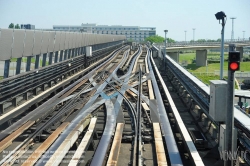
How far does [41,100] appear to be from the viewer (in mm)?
12719

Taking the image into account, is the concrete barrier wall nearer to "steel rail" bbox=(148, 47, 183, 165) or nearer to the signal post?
"steel rail" bbox=(148, 47, 183, 165)

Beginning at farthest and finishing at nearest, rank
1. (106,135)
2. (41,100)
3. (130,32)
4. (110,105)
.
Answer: (130,32), (41,100), (110,105), (106,135)

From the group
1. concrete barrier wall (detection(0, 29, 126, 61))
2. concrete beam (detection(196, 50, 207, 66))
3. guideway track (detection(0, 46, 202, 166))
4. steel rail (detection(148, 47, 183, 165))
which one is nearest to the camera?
steel rail (detection(148, 47, 183, 165))

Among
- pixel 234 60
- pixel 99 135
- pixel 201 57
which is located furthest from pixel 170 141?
pixel 201 57

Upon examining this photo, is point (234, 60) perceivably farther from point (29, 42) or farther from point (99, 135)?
point (29, 42)

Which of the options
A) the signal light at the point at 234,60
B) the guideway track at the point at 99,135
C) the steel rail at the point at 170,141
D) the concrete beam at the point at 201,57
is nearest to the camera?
the signal light at the point at 234,60

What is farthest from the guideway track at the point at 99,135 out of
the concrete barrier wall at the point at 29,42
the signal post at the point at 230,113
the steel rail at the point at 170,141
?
the concrete barrier wall at the point at 29,42

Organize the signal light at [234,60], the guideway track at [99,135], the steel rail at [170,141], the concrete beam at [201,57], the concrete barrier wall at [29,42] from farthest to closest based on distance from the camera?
the concrete beam at [201,57] → the concrete barrier wall at [29,42] → the guideway track at [99,135] → the steel rail at [170,141] → the signal light at [234,60]

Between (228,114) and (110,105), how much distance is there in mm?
5708

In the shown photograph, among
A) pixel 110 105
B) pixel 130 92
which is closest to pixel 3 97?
pixel 110 105

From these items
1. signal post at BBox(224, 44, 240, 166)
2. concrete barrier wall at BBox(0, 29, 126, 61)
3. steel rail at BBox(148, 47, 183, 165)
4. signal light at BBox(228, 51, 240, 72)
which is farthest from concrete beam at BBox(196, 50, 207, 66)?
signal light at BBox(228, 51, 240, 72)

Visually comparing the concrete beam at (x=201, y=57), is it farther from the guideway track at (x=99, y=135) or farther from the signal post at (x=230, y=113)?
the signal post at (x=230, y=113)

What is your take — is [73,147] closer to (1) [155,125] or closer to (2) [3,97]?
(1) [155,125]

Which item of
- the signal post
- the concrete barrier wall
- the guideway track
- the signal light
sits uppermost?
the concrete barrier wall
